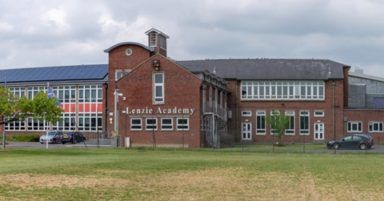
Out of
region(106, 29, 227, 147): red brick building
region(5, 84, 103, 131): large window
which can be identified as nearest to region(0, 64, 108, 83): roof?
region(5, 84, 103, 131): large window

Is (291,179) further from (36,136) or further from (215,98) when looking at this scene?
A: (36,136)

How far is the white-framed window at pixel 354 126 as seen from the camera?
83.9m

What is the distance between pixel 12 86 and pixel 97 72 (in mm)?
11473

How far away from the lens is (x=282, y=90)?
8488 cm

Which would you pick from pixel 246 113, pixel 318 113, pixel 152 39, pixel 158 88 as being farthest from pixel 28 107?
pixel 318 113

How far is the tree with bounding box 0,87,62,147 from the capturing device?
50094 millimetres

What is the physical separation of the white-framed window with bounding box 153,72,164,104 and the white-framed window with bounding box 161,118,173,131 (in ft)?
5.98

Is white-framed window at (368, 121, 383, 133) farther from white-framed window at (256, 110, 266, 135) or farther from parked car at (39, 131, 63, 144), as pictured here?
parked car at (39, 131, 63, 144)

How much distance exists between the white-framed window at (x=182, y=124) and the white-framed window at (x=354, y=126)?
25252 millimetres

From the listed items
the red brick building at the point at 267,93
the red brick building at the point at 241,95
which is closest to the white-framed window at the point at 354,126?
the red brick building at the point at 241,95

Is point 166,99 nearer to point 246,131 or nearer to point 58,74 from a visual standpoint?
point 246,131

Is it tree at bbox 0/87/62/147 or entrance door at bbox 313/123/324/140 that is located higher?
tree at bbox 0/87/62/147

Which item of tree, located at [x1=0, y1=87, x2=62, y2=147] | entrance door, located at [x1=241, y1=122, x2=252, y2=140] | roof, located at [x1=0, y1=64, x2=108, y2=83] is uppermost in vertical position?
roof, located at [x1=0, y1=64, x2=108, y2=83]

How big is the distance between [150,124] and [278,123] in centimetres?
1608
